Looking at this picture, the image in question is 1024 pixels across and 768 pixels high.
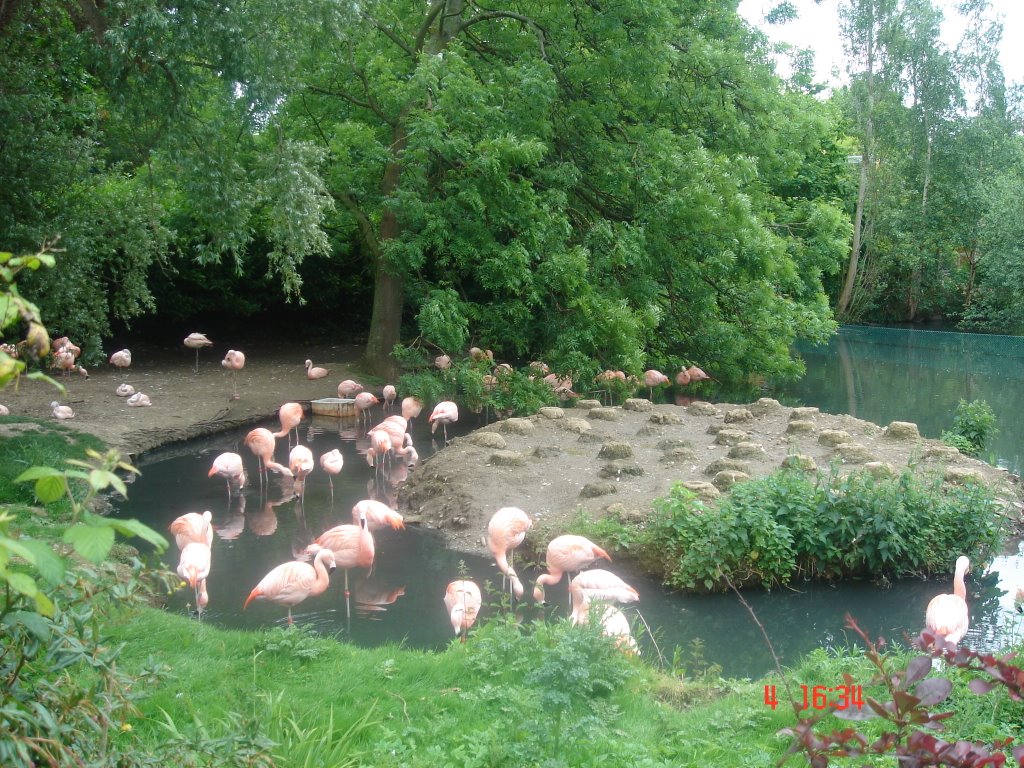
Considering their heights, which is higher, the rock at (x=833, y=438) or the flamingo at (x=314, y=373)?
the rock at (x=833, y=438)

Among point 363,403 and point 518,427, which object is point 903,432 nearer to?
point 518,427

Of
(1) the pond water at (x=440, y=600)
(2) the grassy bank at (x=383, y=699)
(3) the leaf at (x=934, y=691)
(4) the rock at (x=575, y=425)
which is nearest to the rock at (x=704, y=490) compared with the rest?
(1) the pond water at (x=440, y=600)

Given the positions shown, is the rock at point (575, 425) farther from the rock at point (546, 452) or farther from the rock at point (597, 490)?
the rock at point (597, 490)

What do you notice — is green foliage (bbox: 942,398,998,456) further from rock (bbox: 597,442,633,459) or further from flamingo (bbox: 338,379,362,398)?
flamingo (bbox: 338,379,362,398)

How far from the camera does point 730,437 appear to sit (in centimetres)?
1009

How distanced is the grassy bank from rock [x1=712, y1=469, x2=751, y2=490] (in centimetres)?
338

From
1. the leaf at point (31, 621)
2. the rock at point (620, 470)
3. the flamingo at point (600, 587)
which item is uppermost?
the leaf at point (31, 621)

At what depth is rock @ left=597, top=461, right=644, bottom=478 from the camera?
9.07m

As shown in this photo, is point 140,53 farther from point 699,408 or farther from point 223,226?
point 699,408

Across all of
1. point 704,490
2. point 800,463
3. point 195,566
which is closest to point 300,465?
point 195,566

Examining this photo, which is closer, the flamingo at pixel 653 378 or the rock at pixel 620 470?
the rock at pixel 620 470

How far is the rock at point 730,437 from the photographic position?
10.0m

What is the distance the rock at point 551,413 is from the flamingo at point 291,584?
583cm

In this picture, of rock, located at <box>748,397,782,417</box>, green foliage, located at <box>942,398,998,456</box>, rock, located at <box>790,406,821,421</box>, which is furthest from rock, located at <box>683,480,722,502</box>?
green foliage, located at <box>942,398,998,456</box>
